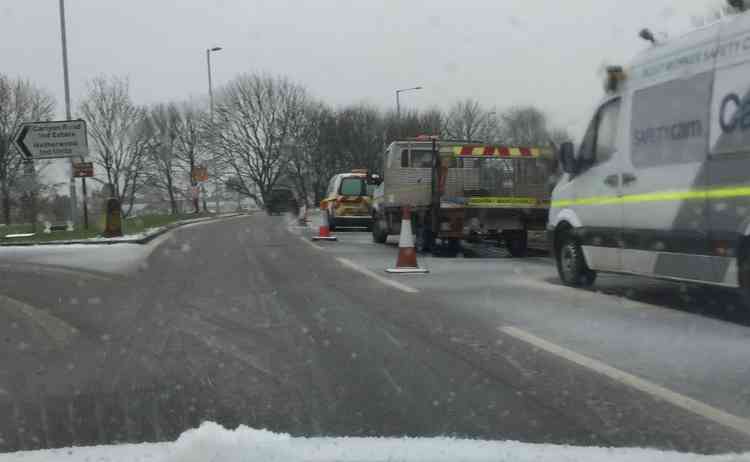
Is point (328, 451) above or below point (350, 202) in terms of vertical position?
below

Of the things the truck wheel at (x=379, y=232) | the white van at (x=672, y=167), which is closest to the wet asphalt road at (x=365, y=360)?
the white van at (x=672, y=167)

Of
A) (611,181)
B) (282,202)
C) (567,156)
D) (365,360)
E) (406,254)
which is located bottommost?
(282,202)

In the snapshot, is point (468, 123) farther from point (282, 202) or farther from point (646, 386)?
point (646, 386)

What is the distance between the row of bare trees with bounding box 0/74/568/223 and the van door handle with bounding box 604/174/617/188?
41312 mm

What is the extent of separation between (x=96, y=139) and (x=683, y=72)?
52.0 meters

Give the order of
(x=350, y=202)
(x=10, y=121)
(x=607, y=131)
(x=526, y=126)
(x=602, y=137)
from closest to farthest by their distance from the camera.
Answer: (x=607, y=131)
(x=602, y=137)
(x=350, y=202)
(x=526, y=126)
(x=10, y=121)

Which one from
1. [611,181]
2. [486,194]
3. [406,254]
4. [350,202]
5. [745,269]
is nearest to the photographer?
[745,269]

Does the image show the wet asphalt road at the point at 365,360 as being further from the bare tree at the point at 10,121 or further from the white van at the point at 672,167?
the bare tree at the point at 10,121

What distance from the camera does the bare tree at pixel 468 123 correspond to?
159 ft

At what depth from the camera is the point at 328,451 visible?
3398 mm

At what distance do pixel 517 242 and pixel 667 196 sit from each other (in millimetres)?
7060

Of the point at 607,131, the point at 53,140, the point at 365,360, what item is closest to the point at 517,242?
the point at 607,131

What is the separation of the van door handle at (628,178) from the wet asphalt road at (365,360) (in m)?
1.26

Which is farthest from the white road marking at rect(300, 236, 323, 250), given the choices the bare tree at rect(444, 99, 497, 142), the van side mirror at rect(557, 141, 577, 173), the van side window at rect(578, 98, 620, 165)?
the bare tree at rect(444, 99, 497, 142)
